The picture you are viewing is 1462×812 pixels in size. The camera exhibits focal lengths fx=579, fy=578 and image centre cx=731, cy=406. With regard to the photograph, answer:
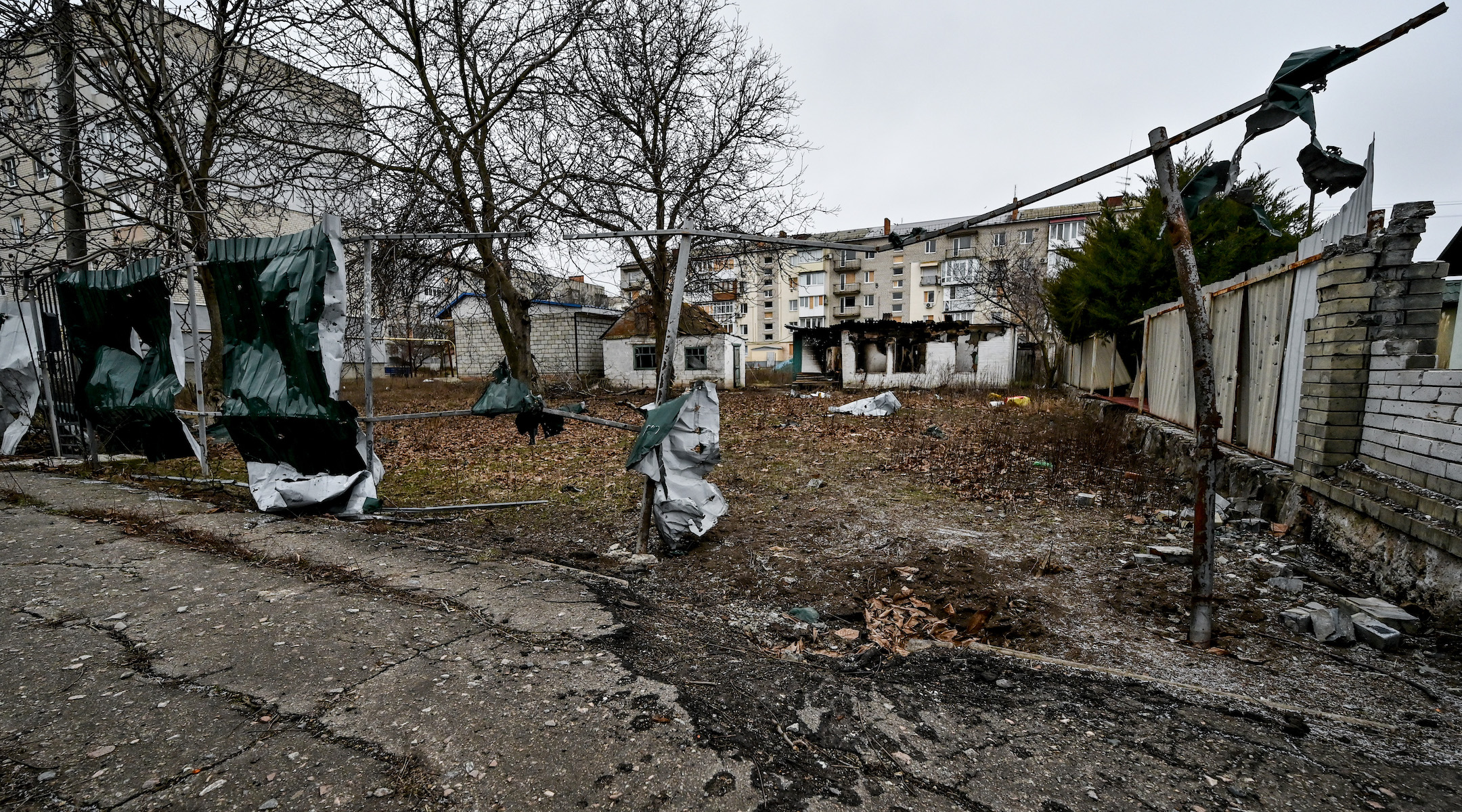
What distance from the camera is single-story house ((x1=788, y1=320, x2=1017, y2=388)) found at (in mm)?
Answer: 21828

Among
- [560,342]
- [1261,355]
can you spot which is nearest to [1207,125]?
[1261,355]

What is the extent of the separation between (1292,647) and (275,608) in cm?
490

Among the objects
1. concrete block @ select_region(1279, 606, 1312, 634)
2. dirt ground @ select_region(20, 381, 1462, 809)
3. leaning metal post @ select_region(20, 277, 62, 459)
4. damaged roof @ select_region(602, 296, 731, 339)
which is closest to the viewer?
dirt ground @ select_region(20, 381, 1462, 809)

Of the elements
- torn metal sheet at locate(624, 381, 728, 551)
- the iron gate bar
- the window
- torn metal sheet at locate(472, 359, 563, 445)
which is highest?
the window

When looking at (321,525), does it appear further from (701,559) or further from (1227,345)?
(1227,345)

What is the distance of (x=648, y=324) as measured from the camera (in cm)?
2383

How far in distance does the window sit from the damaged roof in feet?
99.8

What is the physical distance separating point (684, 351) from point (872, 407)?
35.6 feet

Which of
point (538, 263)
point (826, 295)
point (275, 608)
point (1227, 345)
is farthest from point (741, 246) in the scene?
point (826, 295)

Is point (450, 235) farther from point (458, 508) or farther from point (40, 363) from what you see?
point (40, 363)

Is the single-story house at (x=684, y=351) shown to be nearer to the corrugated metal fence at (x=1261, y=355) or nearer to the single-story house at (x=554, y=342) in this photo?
the single-story house at (x=554, y=342)

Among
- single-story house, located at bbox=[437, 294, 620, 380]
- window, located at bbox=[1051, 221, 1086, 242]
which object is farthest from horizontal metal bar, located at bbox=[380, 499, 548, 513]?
window, located at bbox=[1051, 221, 1086, 242]

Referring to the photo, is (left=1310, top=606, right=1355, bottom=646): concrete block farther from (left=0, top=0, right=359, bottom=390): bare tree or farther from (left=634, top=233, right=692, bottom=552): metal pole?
(left=0, top=0, right=359, bottom=390): bare tree

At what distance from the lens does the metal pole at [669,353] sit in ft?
11.8
